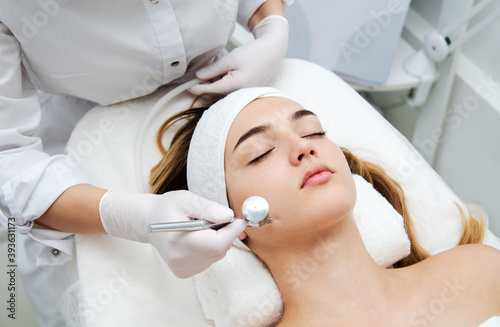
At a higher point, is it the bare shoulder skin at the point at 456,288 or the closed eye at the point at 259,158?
the closed eye at the point at 259,158

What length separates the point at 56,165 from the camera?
1142mm

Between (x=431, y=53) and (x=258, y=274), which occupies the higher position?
(x=431, y=53)

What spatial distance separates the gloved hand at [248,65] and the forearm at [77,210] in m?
0.48

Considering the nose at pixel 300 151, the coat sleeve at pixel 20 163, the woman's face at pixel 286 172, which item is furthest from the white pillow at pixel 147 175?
the nose at pixel 300 151

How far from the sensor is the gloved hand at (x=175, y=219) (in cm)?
94

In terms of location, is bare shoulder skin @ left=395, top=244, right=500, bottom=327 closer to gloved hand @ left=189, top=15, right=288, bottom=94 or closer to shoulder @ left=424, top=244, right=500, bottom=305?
shoulder @ left=424, top=244, right=500, bottom=305

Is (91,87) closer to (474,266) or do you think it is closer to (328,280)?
(328,280)

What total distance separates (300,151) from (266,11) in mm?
697

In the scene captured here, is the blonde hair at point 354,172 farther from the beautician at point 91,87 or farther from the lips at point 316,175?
the lips at point 316,175

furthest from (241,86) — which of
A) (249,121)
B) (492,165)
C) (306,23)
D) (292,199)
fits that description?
(492,165)

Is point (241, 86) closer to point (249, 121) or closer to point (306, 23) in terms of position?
point (249, 121)

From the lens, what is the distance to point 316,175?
1.05 meters

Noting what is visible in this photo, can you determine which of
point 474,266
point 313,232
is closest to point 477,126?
point 474,266

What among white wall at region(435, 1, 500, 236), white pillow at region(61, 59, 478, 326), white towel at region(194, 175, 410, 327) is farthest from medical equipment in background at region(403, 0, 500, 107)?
white towel at region(194, 175, 410, 327)
